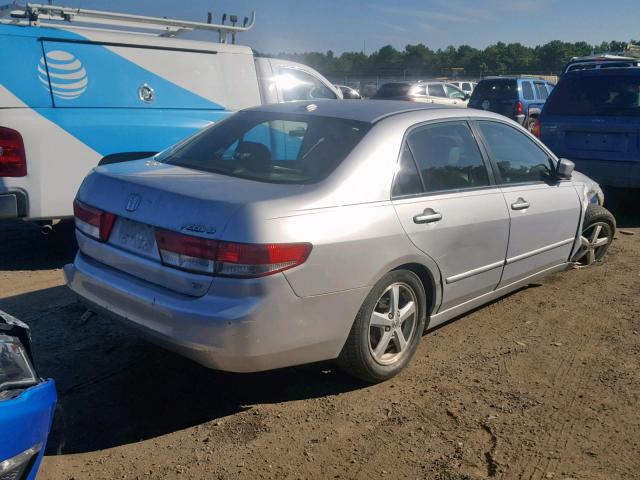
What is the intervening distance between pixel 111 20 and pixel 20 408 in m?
5.39

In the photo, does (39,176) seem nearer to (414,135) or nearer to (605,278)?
(414,135)

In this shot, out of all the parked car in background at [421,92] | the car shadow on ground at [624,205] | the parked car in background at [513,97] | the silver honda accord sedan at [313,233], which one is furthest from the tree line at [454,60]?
the silver honda accord sedan at [313,233]

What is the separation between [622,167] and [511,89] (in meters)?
11.1

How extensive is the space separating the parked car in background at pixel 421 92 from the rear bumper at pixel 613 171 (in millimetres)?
11962

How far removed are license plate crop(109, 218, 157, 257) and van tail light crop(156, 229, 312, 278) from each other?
0.49 feet

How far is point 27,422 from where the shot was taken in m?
2.15

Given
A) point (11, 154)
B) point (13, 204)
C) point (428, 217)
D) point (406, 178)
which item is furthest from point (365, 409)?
point (11, 154)

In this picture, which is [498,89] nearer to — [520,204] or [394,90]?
[394,90]

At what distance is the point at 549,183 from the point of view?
195 inches

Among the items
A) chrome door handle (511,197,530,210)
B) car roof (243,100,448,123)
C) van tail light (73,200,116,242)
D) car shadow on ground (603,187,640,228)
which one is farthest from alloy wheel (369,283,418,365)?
car shadow on ground (603,187,640,228)

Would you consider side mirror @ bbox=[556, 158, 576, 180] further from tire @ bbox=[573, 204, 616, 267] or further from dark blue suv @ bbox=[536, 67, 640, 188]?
dark blue suv @ bbox=[536, 67, 640, 188]

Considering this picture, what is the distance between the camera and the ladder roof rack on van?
19.4 ft

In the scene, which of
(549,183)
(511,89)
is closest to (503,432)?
(549,183)

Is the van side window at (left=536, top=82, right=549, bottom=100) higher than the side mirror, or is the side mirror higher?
the side mirror
